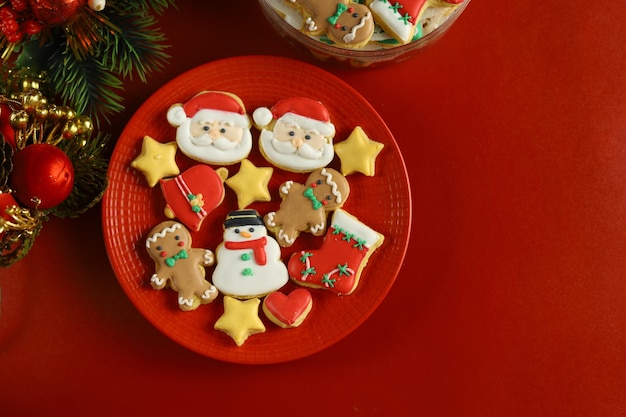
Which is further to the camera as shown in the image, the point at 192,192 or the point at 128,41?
the point at 192,192

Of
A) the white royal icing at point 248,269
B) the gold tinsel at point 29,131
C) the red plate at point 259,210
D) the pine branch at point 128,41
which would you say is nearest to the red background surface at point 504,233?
the red plate at point 259,210

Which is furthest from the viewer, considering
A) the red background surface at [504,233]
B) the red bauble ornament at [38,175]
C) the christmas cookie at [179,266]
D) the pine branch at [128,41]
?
the red background surface at [504,233]

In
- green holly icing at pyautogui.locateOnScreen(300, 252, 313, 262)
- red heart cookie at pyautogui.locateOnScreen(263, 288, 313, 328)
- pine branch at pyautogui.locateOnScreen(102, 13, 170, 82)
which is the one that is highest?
pine branch at pyautogui.locateOnScreen(102, 13, 170, 82)

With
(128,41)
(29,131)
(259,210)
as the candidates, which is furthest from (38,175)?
(259,210)

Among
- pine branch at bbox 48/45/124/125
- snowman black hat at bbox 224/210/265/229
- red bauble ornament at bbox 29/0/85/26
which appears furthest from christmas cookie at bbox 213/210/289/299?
red bauble ornament at bbox 29/0/85/26

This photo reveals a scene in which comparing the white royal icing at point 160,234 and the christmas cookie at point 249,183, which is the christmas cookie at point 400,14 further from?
the white royal icing at point 160,234

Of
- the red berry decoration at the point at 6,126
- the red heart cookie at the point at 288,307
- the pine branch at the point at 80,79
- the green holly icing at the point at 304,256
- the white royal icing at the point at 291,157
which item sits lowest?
the red heart cookie at the point at 288,307

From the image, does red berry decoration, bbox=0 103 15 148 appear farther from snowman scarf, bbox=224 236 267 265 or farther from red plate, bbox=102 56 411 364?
snowman scarf, bbox=224 236 267 265

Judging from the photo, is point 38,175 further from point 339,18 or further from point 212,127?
point 339,18
